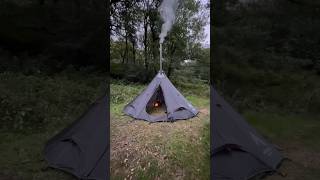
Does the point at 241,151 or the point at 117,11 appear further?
the point at 117,11

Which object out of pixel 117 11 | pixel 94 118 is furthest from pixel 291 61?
pixel 94 118

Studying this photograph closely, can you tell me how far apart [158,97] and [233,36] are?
2234 mm

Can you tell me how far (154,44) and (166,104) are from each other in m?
1.04

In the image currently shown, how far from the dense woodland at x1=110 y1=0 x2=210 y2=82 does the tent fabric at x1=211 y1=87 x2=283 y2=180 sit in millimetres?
1403

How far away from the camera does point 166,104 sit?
3.85 metres

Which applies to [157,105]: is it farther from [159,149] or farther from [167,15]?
[167,15]

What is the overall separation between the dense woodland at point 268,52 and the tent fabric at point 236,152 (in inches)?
88.3

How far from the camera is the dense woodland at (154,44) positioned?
14.9 feet

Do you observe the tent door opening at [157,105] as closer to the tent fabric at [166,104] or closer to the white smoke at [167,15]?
the tent fabric at [166,104]

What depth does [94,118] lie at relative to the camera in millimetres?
3395

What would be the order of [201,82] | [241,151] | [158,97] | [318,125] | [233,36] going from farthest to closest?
[233,36] < [318,125] < [201,82] < [158,97] < [241,151]

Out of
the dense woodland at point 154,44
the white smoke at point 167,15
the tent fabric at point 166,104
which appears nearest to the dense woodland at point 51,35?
the dense woodland at point 154,44

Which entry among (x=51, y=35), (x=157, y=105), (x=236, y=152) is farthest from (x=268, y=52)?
(x=51, y=35)

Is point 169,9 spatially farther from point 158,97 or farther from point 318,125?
point 318,125
